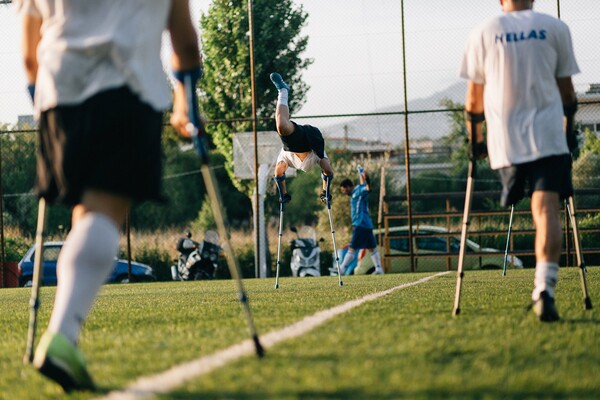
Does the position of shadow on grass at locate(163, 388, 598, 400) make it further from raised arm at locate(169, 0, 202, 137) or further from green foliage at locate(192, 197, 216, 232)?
green foliage at locate(192, 197, 216, 232)

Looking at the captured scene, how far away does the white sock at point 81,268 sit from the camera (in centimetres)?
306

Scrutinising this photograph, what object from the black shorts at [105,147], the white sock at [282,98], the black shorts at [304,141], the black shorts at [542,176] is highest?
the white sock at [282,98]

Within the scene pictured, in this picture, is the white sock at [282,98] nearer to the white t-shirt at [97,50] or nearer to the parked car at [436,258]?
the parked car at [436,258]

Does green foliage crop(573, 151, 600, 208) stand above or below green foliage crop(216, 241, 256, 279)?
above

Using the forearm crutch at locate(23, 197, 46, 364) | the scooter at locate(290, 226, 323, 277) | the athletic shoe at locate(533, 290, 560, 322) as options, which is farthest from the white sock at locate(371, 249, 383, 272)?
→ the forearm crutch at locate(23, 197, 46, 364)

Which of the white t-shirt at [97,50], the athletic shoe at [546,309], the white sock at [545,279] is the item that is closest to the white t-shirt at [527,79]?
the white sock at [545,279]

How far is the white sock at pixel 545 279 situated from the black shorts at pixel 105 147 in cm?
235

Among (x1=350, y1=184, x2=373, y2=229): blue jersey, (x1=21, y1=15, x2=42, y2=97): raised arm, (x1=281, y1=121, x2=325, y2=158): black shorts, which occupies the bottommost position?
(x1=350, y1=184, x2=373, y2=229): blue jersey

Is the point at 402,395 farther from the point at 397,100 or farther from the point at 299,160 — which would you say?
the point at 397,100

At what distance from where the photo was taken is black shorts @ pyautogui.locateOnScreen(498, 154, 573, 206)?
16.1 feet

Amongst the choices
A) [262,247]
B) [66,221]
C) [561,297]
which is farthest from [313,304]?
[66,221]

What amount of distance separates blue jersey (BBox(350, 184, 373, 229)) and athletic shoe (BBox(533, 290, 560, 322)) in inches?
456

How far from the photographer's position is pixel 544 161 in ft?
16.1

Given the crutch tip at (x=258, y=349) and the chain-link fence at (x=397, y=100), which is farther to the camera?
the chain-link fence at (x=397, y=100)
